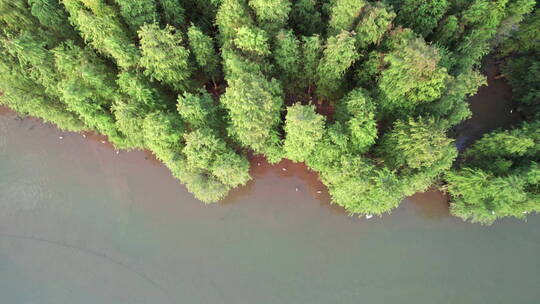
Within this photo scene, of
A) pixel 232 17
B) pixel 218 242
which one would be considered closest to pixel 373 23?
pixel 232 17

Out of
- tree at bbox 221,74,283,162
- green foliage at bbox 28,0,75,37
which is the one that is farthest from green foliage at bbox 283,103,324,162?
green foliage at bbox 28,0,75,37

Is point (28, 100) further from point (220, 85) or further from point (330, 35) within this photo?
point (330, 35)

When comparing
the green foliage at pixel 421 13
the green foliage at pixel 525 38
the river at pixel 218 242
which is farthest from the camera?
the river at pixel 218 242

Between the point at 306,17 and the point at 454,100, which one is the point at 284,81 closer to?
the point at 306,17

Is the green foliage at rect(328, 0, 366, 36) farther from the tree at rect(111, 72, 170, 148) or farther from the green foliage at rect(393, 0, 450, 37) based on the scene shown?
the tree at rect(111, 72, 170, 148)

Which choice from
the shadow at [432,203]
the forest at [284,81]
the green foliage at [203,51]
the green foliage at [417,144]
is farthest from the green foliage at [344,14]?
the shadow at [432,203]

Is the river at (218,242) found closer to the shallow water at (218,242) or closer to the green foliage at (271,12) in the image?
the shallow water at (218,242)
